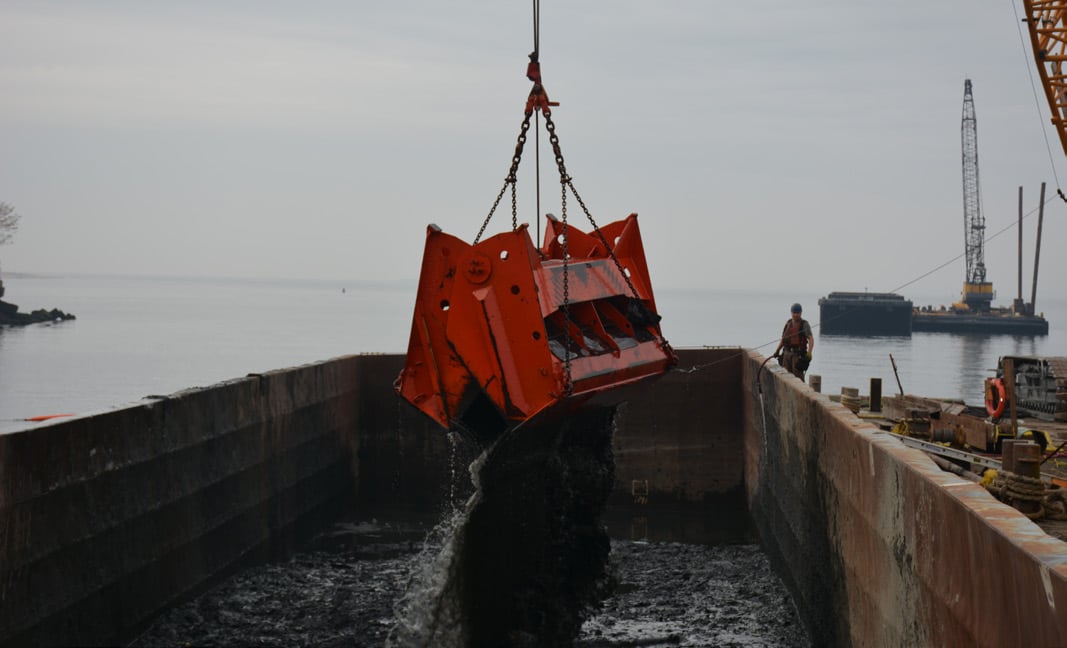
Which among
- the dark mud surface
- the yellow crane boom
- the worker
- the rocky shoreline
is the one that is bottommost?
the dark mud surface

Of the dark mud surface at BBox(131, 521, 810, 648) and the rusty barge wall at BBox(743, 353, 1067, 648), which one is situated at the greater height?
the rusty barge wall at BBox(743, 353, 1067, 648)

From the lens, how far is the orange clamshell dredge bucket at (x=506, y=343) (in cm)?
846

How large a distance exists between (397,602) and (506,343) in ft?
10.6

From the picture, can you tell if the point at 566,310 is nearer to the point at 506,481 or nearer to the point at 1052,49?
the point at 506,481

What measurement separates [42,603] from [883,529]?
17.6ft

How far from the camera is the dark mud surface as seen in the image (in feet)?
30.1

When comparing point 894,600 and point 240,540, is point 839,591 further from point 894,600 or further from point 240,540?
point 240,540

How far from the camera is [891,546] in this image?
240 inches

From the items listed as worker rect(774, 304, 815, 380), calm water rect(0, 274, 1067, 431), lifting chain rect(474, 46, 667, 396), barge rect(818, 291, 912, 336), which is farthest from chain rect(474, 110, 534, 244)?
barge rect(818, 291, 912, 336)

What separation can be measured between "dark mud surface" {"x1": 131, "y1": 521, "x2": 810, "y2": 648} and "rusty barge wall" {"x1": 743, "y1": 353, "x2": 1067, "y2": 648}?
1.69 ft

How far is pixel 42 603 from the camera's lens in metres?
7.05

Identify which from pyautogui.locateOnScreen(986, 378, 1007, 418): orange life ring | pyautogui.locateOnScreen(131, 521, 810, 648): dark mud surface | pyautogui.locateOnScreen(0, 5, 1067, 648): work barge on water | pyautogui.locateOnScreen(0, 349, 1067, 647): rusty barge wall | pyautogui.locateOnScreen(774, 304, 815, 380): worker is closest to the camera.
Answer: pyautogui.locateOnScreen(0, 349, 1067, 647): rusty barge wall

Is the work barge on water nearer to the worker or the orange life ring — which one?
the orange life ring

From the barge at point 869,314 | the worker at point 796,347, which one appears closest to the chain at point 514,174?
the worker at point 796,347
